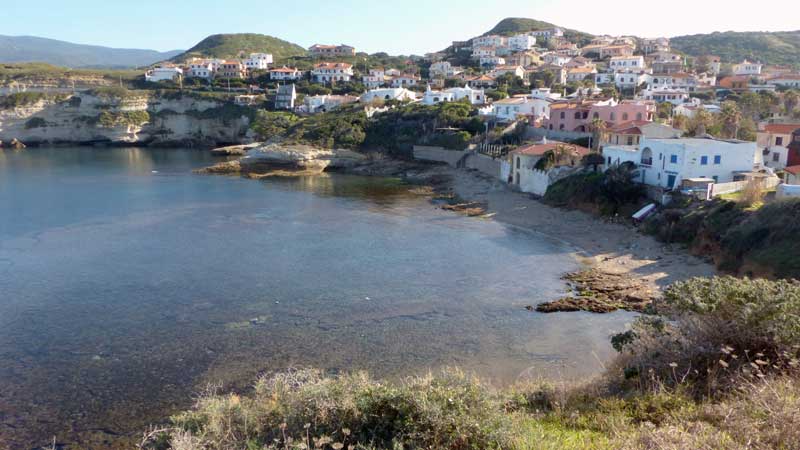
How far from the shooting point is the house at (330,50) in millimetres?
129375

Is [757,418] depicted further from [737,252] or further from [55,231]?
[55,231]

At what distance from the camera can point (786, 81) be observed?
6850cm

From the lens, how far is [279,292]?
67.4 ft

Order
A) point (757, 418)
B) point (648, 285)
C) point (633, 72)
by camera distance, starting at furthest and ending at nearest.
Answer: point (633, 72), point (648, 285), point (757, 418)

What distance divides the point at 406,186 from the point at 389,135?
16.3 m

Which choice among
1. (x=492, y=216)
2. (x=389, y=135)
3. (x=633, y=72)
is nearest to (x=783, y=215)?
(x=492, y=216)

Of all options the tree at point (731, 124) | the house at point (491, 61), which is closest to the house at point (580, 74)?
the house at point (491, 61)

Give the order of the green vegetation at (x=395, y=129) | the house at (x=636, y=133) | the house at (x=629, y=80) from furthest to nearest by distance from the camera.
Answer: the house at (x=629, y=80)
the green vegetation at (x=395, y=129)
the house at (x=636, y=133)

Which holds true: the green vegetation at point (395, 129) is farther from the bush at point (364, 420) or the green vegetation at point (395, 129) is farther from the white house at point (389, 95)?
the bush at point (364, 420)

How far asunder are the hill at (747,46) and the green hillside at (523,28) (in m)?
23.5

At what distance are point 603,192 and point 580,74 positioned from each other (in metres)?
58.1

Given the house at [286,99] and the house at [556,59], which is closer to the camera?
the house at [286,99]

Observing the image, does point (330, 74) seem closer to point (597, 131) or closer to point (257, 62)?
point (257, 62)

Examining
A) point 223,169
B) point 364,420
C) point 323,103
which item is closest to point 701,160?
point 364,420
